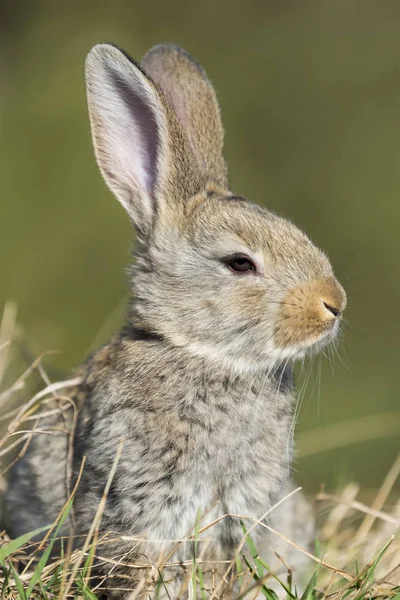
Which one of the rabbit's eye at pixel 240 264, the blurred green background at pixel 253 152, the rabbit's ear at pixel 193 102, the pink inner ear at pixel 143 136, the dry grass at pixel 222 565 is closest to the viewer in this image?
the dry grass at pixel 222 565

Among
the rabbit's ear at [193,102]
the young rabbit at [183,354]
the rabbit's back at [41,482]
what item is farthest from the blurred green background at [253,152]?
the young rabbit at [183,354]

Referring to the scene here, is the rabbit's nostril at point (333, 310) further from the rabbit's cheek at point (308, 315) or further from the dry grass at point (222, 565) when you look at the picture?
the dry grass at point (222, 565)

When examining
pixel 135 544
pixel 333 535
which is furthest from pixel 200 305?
pixel 333 535

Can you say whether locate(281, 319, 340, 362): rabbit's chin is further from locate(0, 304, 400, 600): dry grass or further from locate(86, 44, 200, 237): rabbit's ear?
locate(86, 44, 200, 237): rabbit's ear

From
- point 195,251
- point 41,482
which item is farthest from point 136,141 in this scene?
point 41,482

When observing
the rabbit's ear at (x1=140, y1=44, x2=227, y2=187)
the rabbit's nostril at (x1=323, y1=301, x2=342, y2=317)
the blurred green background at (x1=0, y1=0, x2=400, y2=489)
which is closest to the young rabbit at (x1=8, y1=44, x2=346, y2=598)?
the rabbit's nostril at (x1=323, y1=301, x2=342, y2=317)

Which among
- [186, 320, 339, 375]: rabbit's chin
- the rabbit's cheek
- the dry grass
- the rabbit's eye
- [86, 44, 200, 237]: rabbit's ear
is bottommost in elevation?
the dry grass
